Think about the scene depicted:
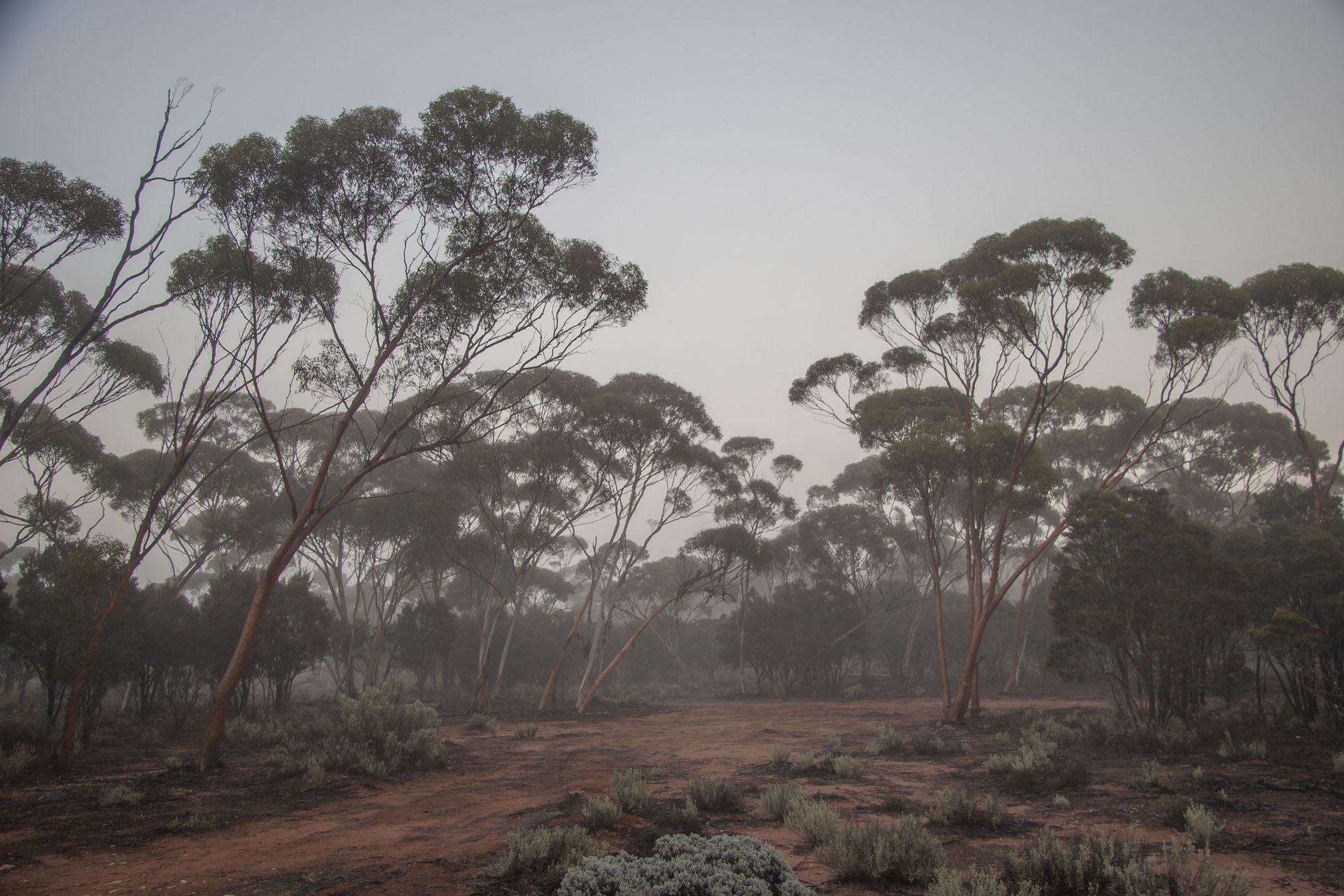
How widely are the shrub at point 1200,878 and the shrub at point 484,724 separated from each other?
56.8 ft

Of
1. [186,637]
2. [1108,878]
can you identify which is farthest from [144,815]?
[186,637]

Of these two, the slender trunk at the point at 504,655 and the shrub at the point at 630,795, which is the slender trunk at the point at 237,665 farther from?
the slender trunk at the point at 504,655

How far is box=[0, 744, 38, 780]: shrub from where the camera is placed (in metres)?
9.87

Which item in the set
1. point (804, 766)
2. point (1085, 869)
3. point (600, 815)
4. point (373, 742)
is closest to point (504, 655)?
point (373, 742)

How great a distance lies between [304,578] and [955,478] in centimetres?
2209

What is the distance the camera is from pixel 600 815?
7.42m

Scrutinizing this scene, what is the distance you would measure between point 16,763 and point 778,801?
12.0 meters

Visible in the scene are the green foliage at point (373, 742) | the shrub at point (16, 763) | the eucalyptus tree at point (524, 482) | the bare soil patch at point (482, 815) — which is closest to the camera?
the bare soil patch at point (482, 815)

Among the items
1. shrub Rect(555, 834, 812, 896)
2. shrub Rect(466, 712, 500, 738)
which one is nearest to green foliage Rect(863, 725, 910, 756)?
shrub Rect(555, 834, 812, 896)

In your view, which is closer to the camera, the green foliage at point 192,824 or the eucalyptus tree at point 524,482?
the green foliage at point 192,824

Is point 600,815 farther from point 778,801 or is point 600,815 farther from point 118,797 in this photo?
point 118,797

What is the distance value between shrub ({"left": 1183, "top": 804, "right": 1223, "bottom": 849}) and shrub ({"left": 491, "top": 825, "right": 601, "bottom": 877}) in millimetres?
6072

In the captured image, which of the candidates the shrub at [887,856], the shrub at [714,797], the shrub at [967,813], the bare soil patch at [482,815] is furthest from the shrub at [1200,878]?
the shrub at [714,797]

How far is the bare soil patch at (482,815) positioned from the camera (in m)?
5.89
